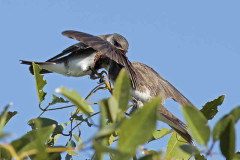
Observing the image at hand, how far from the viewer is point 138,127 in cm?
97

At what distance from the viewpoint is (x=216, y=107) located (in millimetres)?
2455

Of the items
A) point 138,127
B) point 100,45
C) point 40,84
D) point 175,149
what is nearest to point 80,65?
point 100,45

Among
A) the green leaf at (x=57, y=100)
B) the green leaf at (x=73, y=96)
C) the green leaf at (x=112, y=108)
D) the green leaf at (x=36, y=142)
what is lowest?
the green leaf at (x=36, y=142)

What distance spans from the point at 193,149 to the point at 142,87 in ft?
9.73

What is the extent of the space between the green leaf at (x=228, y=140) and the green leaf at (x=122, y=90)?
227mm

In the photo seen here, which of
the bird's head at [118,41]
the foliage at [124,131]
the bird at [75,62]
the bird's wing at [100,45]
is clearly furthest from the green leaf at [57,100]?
the bird's head at [118,41]

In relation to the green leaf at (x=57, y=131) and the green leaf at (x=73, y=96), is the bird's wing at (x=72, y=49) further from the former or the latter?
the green leaf at (x=73, y=96)

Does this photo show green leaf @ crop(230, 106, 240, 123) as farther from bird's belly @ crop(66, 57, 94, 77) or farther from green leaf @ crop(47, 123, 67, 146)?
bird's belly @ crop(66, 57, 94, 77)

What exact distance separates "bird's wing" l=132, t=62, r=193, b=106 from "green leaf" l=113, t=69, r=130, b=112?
3093mm

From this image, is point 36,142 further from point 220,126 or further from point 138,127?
point 220,126

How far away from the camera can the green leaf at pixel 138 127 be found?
37.5 inches

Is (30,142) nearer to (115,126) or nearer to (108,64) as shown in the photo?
(115,126)

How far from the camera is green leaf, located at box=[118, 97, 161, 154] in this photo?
0.95 meters

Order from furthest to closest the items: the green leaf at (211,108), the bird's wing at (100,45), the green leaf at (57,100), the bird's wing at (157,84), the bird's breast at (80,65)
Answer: the bird's wing at (157,84), the bird's breast at (80,65), the bird's wing at (100,45), the green leaf at (211,108), the green leaf at (57,100)
